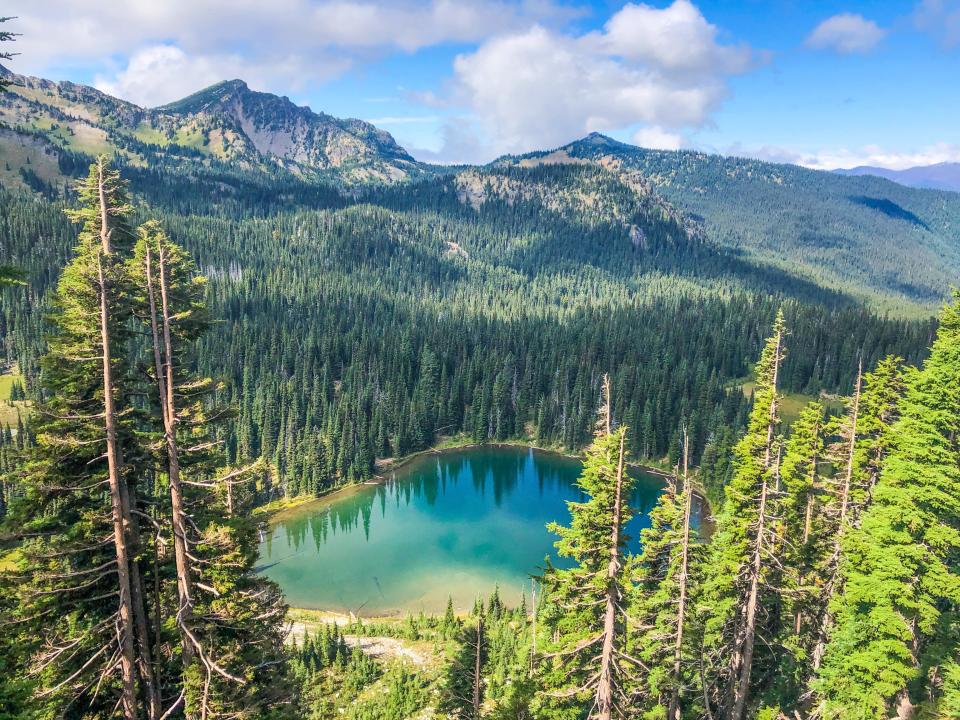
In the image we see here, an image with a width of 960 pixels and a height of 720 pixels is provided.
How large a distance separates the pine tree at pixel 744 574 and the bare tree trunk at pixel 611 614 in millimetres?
7400

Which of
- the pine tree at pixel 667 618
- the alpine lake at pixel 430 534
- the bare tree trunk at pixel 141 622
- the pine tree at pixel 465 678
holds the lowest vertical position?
the alpine lake at pixel 430 534

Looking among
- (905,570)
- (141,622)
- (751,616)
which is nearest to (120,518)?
(141,622)

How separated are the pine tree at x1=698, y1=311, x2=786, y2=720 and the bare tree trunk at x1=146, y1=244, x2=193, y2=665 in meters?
19.5

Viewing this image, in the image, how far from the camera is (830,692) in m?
23.6

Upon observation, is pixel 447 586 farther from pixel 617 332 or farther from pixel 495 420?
pixel 617 332

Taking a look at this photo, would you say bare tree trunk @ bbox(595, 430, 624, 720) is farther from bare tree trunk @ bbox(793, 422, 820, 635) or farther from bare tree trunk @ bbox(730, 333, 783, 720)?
bare tree trunk @ bbox(793, 422, 820, 635)

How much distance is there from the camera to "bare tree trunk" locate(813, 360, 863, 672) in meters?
28.1

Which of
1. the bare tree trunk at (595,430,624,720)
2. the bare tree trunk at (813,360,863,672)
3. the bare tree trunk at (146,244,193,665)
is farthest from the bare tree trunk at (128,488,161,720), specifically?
the bare tree trunk at (813,360,863,672)

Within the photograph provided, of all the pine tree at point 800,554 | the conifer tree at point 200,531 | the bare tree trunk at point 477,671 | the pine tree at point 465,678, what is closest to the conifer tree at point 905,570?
the pine tree at point 800,554

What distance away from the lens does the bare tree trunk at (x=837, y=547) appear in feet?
92.1

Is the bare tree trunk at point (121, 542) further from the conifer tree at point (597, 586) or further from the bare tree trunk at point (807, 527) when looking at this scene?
the bare tree trunk at point (807, 527)

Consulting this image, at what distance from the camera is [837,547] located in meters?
29.2

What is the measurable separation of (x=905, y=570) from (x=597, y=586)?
12.9 metres

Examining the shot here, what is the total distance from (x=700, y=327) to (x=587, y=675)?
16831 cm
